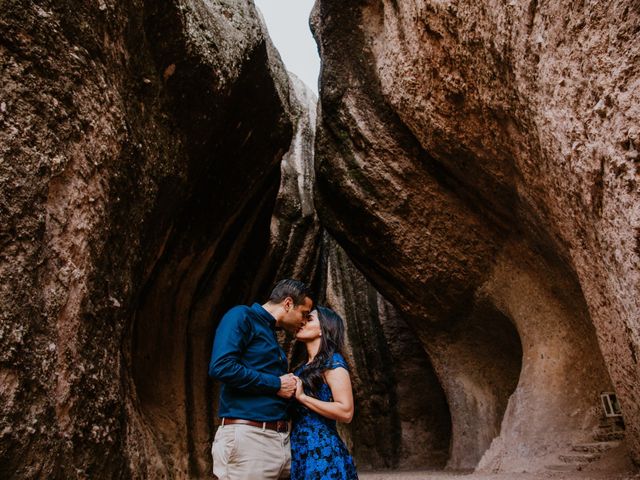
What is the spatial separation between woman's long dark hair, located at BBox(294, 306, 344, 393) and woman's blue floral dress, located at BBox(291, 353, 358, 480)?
0.03 metres

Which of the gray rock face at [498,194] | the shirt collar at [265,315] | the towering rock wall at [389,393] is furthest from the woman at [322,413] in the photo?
the towering rock wall at [389,393]

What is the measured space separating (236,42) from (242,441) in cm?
302

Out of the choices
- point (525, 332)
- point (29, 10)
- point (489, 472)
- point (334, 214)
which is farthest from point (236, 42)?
point (489, 472)

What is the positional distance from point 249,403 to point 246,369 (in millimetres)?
124

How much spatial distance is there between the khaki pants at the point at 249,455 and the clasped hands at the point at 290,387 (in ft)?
0.47

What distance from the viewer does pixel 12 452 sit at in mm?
1867

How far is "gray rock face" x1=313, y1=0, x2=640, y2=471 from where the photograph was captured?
226cm

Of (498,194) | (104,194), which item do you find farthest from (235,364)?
(498,194)

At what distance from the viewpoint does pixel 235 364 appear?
1990 mm

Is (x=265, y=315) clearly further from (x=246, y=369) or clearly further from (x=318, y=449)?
(x=318, y=449)

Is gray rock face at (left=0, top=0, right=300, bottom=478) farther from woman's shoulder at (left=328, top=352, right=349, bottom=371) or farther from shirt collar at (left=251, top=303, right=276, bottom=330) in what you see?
woman's shoulder at (left=328, top=352, right=349, bottom=371)

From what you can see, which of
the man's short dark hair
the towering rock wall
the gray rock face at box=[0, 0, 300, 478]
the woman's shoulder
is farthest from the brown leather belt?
the towering rock wall

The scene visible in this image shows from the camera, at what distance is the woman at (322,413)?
6.15 feet

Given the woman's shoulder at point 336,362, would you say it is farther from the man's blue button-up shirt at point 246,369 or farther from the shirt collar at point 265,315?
the shirt collar at point 265,315
